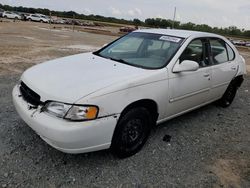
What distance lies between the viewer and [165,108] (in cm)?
364

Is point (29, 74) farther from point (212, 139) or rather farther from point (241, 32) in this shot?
point (241, 32)

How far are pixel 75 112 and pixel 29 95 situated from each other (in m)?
0.78

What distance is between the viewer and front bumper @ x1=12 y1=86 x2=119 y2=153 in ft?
8.66

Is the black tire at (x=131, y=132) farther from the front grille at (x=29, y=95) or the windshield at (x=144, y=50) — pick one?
the front grille at (x=29, y=95)

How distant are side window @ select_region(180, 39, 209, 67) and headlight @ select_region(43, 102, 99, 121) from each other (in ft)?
5.76

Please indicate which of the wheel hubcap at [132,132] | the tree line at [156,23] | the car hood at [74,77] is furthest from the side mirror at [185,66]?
the tree line at [156,23]

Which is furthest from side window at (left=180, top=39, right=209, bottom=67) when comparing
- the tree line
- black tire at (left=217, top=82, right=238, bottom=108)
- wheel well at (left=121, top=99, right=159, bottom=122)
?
the tree line

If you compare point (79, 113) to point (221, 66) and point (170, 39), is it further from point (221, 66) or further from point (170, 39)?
point (221, 66)

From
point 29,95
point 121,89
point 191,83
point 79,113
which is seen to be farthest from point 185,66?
point 29,95

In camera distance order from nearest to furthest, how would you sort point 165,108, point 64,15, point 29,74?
point 29,74
point 165,108
point 64,15

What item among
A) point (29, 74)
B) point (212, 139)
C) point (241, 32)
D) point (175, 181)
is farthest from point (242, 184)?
point (241, 32)

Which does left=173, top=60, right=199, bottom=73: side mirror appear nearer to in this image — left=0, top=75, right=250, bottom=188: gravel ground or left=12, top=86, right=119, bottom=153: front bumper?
left=0, top=75, right=250, bottom=188: gravel ground

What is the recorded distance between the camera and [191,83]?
12.9ft

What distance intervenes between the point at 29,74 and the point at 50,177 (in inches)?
53.9
